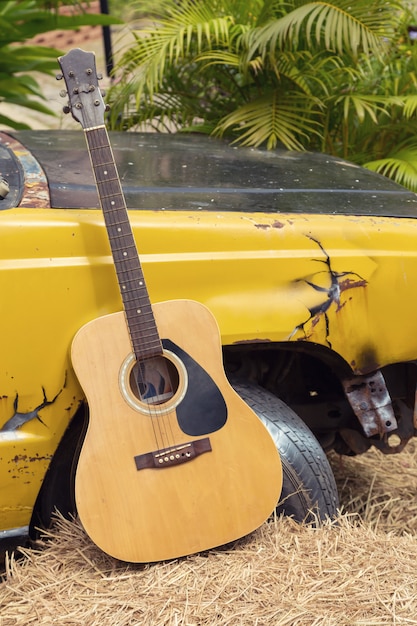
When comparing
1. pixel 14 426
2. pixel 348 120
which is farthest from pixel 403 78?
pixel 14 426

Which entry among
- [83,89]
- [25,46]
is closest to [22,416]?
[83,89]

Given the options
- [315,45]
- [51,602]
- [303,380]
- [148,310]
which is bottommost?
[51,602]

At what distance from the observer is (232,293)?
239cm

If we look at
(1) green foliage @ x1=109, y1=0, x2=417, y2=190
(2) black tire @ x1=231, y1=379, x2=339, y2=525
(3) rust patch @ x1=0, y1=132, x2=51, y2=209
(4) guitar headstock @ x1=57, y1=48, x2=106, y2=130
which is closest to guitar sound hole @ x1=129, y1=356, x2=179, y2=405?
(2) black tire @ x1=231, y1=379, x2=339, y2=525

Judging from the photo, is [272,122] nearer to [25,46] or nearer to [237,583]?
[237,583]

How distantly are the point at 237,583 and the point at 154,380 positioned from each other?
617mm

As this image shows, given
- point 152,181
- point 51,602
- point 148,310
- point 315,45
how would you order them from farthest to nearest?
point 315,45
point 152,181
point 148,310
point 51,602

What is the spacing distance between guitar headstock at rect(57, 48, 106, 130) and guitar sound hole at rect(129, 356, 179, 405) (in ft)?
2.40

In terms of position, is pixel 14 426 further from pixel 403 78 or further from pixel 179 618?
pixel 403 78

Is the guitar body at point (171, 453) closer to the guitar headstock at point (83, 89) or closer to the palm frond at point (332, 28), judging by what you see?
the guitar headstock at point (83, 89)

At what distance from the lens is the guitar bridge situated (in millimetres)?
2268

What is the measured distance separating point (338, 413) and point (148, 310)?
0.93 m

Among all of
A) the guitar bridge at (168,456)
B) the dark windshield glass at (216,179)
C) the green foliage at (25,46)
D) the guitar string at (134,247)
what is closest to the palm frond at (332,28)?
the dark windshield glass at (216,179)

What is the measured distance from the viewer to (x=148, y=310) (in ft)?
7.48
